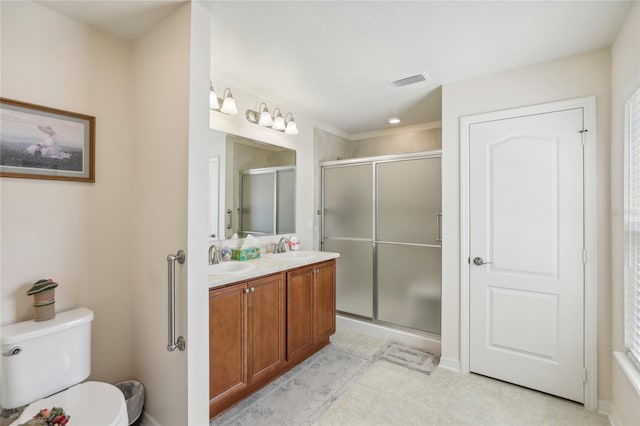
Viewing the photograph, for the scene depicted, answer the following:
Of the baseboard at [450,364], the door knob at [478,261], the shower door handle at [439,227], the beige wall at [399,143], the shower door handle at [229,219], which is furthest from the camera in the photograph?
the beige wall at [399,143]

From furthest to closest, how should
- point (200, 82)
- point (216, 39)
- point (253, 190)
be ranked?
1. point (253, 190)
2. point (216, 39)
3. point (200, 82)

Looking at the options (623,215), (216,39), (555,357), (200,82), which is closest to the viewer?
(200,82)

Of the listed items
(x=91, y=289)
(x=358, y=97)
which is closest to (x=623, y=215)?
(x=358, y=97)

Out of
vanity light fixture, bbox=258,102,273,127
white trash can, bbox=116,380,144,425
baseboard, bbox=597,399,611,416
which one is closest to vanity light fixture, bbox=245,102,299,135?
vanity light fixture, bbox=258,102,273,127

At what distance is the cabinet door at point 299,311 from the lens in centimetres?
249

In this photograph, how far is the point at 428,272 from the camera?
10.2 feet

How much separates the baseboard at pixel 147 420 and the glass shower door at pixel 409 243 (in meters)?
2.32

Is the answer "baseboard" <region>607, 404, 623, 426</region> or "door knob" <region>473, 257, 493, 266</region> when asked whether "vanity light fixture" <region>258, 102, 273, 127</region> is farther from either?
"baseboard" <region>607, 404, 623, 426</region>

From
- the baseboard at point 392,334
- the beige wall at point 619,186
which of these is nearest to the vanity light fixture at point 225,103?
the beige wall at point 619,186

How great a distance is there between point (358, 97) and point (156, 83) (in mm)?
1782

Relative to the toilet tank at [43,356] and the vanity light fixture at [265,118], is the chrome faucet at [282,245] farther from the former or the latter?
the toilet tank at [43,356]

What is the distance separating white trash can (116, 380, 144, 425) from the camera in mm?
1771

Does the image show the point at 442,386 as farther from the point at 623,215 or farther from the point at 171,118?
the point at 171,118

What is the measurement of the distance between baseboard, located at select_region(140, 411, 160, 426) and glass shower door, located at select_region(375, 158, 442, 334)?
232cm
